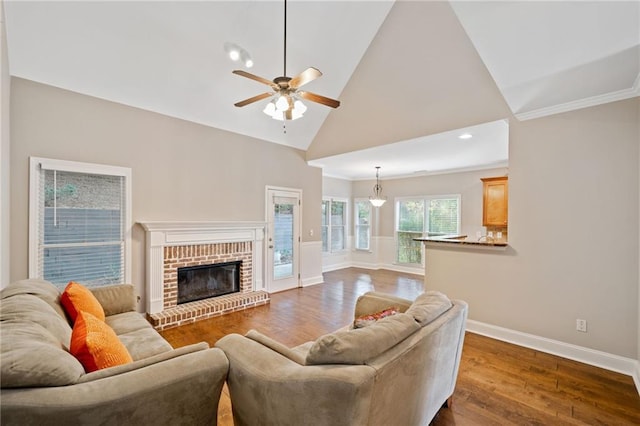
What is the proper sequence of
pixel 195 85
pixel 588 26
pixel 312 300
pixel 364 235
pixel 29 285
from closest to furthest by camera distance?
pixel 29 285 → pixel 588 26 → pixel 195 85 → pixel 312 300 → pixel 364 235

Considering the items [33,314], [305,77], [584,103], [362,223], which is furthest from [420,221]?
[33,314]

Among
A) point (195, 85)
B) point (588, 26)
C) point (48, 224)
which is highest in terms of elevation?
point (195, 85)

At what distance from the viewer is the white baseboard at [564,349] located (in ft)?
8.86

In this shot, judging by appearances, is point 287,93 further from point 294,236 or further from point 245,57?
point 294,236

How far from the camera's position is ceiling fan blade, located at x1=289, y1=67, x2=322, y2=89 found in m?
2.38

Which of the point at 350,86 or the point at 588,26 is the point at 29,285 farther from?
the point at 588,26

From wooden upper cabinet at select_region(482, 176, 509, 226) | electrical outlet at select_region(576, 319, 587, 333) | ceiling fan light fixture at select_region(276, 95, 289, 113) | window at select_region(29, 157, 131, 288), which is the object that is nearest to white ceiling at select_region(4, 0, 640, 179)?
wooden upper cabinet at select_region(482, 176, 509, 226)

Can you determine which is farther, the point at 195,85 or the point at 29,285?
the point at 195,85

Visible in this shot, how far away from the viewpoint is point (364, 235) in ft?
28.1

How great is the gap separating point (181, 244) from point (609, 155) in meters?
5.21

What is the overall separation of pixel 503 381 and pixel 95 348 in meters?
3.10

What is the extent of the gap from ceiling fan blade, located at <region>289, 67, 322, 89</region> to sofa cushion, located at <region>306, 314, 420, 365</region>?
6.59ft

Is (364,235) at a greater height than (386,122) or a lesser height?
lesser

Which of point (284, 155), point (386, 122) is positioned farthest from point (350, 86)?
point (284, 155)
